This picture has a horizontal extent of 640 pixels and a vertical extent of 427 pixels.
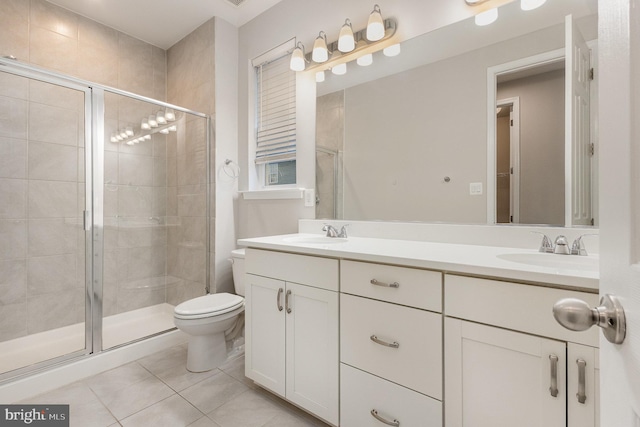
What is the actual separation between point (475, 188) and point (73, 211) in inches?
101

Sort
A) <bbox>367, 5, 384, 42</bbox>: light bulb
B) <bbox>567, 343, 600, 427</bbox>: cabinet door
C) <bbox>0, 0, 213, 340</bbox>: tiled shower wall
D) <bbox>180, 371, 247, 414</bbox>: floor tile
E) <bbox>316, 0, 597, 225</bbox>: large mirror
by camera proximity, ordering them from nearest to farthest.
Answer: <bbox>567, 343, 600, 427</bbox>: cabinet door
<bbox>316, 0, 597, 225</bbox>: large mirror
<bbox>180, 371, 247, 414</bbox>: floor tile
<bbox>367, 5, 384, 42</bbox>: light bulb
<bbox>0, 0, 213, 340</bbox>: tiled shower wall

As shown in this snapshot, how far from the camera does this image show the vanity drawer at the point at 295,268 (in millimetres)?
1338

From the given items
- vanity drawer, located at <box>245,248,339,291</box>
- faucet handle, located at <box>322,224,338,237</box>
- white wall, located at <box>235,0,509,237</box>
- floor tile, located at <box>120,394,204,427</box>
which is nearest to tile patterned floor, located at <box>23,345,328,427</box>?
floor tile, located at <box>120,394,204,427</box>

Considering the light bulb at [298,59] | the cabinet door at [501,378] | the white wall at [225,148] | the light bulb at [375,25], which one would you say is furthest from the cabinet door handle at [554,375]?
the white wall at [225,148]

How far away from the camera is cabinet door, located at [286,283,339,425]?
1323 millimetres

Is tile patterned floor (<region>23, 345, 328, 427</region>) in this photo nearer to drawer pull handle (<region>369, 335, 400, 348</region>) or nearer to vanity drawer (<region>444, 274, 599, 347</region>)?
drawer pull handle (<region>369, 335, 400, 348</region>)

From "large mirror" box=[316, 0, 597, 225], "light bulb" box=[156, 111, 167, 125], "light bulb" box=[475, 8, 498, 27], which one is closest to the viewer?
"large mirror" box=[316, 0, 597, 225]

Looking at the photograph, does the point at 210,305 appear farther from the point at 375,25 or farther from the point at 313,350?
the point at 375,25

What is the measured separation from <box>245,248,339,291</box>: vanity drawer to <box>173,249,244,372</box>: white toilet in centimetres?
45

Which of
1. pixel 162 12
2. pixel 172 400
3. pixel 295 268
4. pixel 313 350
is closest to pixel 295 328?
pixel 313 350

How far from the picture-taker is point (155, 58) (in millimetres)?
2941

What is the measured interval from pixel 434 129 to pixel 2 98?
2.72m

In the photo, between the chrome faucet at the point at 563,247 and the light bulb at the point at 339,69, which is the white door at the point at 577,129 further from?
the light bulb at the point at 339,69

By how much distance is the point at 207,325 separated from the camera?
72.5 inches
